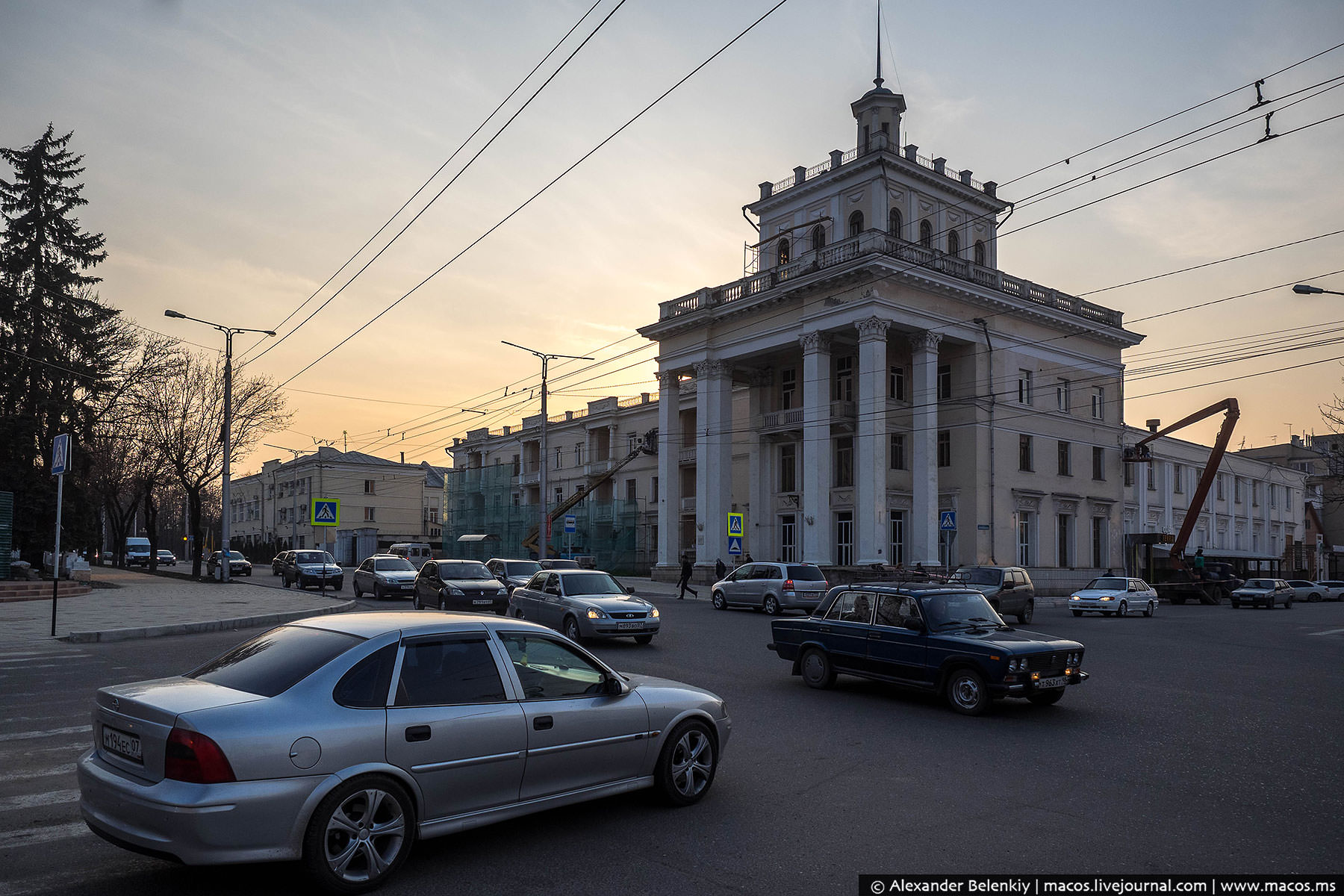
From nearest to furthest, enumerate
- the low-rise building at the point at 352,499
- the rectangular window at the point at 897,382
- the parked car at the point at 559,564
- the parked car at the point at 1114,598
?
the parked car at the point at 559,564, the parked car at the point at 1114,598, the rectangular window at the point at 897,382, the low-rise building at the point at 352,499

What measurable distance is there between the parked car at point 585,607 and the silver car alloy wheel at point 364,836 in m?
11.8

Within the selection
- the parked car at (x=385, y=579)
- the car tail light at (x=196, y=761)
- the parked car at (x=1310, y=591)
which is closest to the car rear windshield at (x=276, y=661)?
the car tail light at (x=196, y=761)

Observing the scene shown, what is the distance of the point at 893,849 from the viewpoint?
18.7 ft

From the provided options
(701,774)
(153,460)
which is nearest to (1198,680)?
(701,774)

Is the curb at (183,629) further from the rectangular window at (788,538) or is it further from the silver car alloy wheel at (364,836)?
the rectangular window at (788,538)

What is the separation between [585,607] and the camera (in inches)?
693

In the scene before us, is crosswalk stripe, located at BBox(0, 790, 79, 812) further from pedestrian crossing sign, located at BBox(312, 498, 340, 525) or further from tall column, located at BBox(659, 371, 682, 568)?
tall column, located at BBox(659, 371, 682, 568)

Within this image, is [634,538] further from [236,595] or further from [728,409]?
[236,595]

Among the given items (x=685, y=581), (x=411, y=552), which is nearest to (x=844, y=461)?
(x=685, y=581)

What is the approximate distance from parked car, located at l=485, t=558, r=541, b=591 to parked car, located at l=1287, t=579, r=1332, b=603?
47.1 m

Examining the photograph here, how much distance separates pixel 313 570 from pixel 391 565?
8.22 meters

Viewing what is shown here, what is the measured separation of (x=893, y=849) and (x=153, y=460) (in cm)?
5205

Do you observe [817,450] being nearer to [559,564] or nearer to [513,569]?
[559,564]

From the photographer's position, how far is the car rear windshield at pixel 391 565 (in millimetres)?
32969
